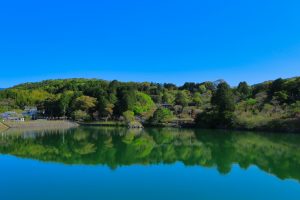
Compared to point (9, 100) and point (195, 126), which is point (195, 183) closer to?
point (195, 126)

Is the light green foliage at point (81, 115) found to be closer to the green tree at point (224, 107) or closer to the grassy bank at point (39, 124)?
the grassy bank at point (39, 124)

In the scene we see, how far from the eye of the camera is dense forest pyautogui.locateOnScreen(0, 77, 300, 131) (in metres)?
31.5

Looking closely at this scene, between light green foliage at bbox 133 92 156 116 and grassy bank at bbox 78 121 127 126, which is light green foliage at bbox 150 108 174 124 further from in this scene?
grassy bank at bbox 78 121 127 126

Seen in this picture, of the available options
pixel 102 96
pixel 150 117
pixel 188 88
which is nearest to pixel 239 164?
pixel 150 117

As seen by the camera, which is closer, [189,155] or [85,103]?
[189,155]

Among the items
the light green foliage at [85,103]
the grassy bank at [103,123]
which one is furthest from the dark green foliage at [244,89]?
the light green foliage at [85,103]

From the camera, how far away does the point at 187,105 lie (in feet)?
158

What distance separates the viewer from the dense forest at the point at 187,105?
31.5 meters

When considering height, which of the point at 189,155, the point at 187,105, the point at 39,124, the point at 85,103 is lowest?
the point at 189,155

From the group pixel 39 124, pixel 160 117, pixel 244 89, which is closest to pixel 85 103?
pixel 39 124

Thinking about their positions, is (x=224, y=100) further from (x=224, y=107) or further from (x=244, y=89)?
(x=244, y=89)

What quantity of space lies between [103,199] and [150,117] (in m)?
31.6

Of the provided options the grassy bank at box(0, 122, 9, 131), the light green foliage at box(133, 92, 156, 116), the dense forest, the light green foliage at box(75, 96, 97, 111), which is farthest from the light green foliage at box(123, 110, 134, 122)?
the grassy bank at box(0, 122, 9, 131)

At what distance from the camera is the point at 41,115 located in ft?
178
